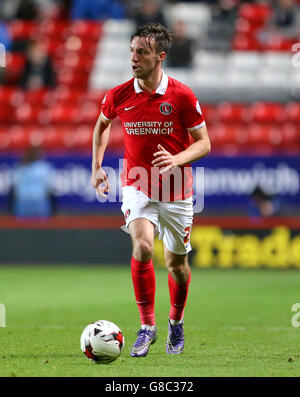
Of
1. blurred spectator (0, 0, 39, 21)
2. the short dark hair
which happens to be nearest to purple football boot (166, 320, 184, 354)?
the short dark hair

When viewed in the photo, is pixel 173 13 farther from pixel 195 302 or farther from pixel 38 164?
pixel 195 302

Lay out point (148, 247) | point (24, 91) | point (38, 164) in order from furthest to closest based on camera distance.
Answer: point (24, 91), point (38, 164), point (148, 247)

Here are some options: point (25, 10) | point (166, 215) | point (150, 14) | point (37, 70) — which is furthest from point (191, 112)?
point (25, 10)

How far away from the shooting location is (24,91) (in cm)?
1798

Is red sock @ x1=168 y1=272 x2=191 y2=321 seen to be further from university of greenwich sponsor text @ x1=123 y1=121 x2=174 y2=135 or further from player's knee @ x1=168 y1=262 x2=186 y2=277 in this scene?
university of greenwich sponsor text @ x1=123 y1=121 x2=174 y2=135

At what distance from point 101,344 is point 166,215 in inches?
47.1

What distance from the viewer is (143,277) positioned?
6.29 metres

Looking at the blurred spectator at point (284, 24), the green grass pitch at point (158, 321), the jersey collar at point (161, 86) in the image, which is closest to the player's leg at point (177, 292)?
the green grass pitch at point (158, 321)

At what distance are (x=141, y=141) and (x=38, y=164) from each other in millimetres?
8192

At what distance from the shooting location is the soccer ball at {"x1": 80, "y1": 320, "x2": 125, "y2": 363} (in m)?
5.69

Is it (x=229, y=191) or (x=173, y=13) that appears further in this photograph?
(x=173, y=13)

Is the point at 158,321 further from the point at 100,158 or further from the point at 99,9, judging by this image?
the point at 99,9

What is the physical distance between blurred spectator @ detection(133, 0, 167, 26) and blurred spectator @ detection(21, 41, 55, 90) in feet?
6.77
